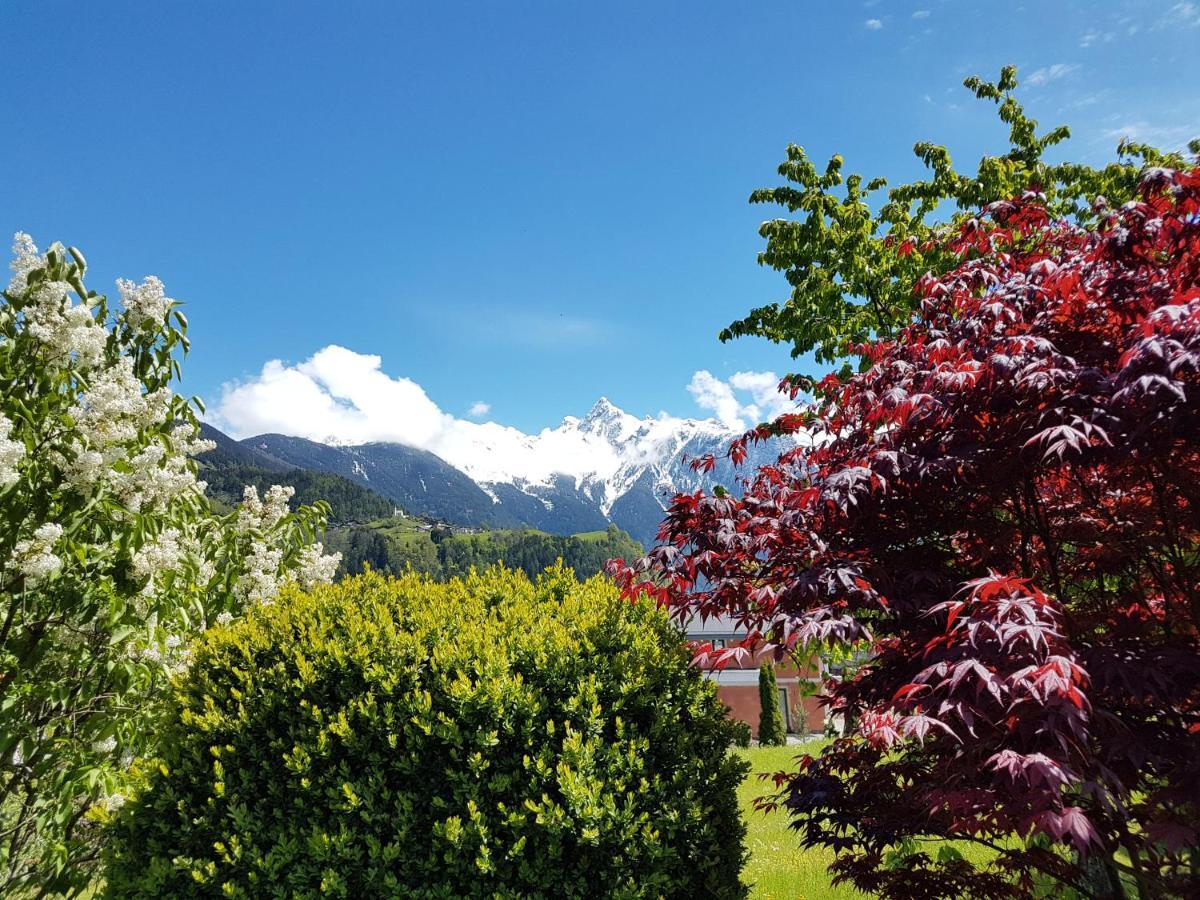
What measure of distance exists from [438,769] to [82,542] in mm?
2854

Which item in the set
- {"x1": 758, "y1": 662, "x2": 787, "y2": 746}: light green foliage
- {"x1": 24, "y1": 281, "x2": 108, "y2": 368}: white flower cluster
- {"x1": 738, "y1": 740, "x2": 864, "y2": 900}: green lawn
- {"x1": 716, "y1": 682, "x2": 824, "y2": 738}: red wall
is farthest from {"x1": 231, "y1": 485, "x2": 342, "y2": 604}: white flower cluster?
{"x1": 716, "y1": 682, "x2": 824, "y2": 738}: red wall

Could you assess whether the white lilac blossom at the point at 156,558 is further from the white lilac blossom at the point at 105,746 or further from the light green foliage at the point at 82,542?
the white lilac blossom at the point at 105,746

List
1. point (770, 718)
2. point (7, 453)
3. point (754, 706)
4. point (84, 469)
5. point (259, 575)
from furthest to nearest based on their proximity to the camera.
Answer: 1. point (754, 706)
2. point (770, 718)
3. point (259, 575)
4. point (84, 469)
5. point (7, 453)

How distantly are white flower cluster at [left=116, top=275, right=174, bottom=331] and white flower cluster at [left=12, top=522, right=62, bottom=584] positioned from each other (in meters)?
1.69

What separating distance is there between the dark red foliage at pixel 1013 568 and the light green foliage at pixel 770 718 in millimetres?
23458

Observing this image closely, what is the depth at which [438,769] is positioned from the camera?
411cm

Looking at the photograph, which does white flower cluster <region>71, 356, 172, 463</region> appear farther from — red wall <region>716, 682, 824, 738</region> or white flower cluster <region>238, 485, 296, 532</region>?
red wall <region>716, 682, 824, 738</region>

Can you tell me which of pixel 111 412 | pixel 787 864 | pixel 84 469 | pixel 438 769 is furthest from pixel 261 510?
pixel 787 864

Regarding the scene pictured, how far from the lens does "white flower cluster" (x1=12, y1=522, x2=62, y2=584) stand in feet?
12.4

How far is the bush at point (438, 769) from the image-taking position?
3.89 m

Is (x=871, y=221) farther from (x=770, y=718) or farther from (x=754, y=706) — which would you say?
(x=754, y=706)

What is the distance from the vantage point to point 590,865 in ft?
13.0

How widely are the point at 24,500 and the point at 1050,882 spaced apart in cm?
926

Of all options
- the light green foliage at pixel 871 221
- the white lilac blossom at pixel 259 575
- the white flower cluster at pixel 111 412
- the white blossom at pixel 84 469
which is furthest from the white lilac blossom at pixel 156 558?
the light green foliage at pixel 871 221
